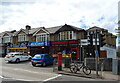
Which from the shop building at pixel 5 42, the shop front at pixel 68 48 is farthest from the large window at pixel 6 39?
the shop front at pixel 68 48

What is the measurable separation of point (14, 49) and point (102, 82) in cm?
2715

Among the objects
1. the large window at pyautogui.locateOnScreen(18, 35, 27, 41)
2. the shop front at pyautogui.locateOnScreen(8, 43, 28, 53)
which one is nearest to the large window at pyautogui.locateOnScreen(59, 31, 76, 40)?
A: the shop front at pyautogui.locateOnScreen(8, 43, 28, 53)

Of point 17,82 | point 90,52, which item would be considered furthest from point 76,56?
point 17,82

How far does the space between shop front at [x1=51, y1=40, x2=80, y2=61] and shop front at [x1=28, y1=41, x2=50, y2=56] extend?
1364 mm

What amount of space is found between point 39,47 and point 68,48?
7370mm

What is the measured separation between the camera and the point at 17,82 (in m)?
7.23

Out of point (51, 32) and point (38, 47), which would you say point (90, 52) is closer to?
point (51, 32)

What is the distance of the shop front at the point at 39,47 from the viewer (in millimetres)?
24252

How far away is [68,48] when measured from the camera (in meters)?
21.8

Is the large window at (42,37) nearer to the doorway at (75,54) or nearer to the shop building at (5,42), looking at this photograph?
the doorway at (75,54)

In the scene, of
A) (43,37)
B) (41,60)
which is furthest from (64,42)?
(41,60)

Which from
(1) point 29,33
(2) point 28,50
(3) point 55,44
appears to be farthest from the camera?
(1) point 29,33

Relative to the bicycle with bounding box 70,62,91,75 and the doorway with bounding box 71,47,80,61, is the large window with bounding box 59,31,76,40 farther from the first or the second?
the bicycle with bounding box 70,62,91,75

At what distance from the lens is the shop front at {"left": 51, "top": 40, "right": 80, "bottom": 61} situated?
65.9ft
